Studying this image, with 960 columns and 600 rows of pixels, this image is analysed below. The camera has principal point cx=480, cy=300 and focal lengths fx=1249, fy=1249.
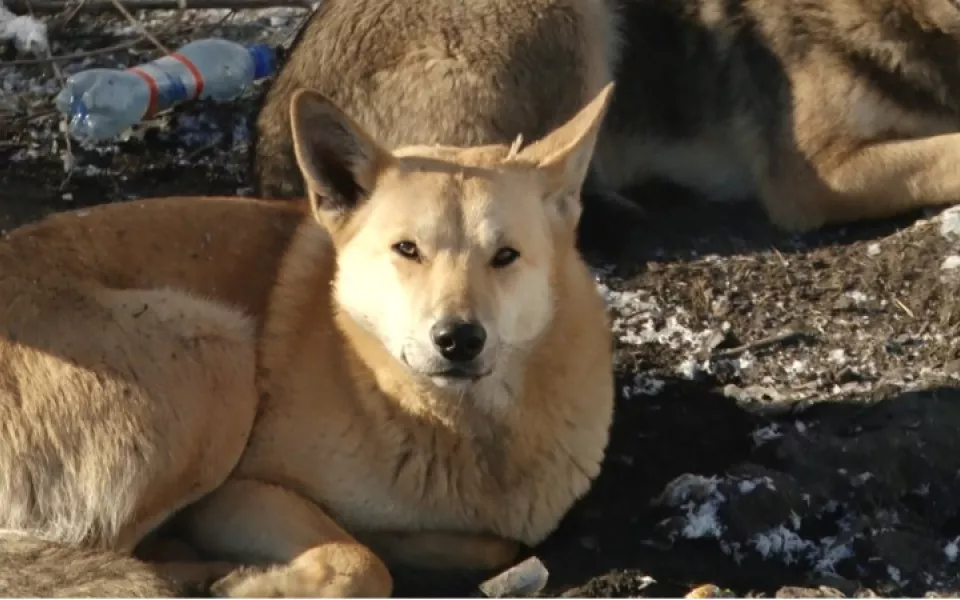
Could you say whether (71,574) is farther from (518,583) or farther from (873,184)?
(873,184)

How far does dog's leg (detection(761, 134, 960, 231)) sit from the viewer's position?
5312 mm

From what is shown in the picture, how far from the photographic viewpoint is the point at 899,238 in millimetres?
5133

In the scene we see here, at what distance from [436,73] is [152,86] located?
1.61 meters

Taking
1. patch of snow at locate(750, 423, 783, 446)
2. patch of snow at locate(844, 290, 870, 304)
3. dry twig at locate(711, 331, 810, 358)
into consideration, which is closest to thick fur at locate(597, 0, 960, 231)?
patch of snow at locate(844, 290, 870, 304)

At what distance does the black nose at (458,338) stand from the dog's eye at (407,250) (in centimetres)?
29

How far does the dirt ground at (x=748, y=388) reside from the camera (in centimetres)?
357

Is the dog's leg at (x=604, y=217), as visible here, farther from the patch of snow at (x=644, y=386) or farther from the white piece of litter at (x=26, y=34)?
the white piece of litter at (x=26, y=34)

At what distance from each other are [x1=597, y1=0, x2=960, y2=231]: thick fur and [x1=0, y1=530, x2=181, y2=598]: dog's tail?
3.30 metres

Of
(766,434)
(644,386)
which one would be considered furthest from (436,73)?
(766,434)

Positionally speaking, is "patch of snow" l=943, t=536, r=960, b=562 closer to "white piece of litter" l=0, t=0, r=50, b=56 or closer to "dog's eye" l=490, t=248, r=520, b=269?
"dog's eye" l=490, t=248, r=520, b=269

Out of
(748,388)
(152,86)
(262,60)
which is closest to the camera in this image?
(748,388)

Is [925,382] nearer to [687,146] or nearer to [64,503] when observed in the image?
[687,146]

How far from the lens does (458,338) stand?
3105 mm

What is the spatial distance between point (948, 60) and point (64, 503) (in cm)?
420
